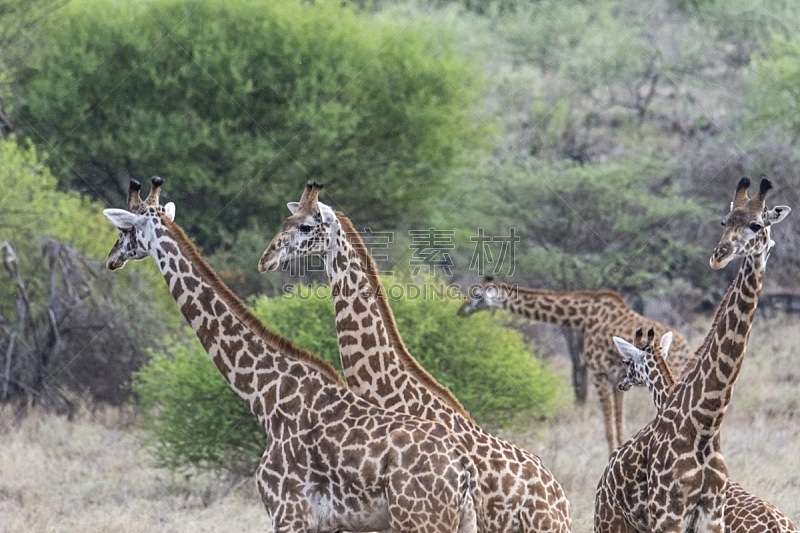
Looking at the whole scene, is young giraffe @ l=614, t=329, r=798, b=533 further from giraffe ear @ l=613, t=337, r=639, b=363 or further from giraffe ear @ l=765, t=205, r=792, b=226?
giraffe ear @ l=765, t=205, r=792, b=226

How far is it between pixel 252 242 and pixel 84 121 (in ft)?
12.2

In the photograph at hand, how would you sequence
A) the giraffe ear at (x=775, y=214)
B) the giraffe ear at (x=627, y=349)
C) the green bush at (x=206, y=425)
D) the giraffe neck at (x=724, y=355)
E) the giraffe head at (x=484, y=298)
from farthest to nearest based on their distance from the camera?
1. the giraffe head at (x=484, y=298)
2. the green bush at (x=206, y=425)
3. the giraffe ear at (x=627, y=349)
4. the giraffe neck at (x=724, y=355)
5. the giraffe ear at (x=775, y=214)

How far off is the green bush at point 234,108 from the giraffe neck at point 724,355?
13.3 m

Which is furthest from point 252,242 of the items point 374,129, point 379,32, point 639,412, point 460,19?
point 460,19

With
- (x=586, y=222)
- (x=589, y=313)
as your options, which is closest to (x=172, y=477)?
(x=589, y=313)

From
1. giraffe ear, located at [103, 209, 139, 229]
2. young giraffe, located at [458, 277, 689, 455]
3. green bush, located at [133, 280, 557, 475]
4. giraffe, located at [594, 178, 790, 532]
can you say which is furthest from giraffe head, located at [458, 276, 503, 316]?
giraffe ear, located at [103, 209, 139, 229]

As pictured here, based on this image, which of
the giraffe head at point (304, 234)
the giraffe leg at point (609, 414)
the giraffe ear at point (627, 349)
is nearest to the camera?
the giraffe head at point (304, 234)

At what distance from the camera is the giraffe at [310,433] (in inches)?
268

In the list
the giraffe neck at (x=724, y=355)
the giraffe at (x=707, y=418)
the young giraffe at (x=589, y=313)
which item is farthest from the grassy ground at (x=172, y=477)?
the giraffe neck at (x=724, y=355)

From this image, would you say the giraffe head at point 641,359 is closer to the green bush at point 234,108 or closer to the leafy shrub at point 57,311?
the leafy shrub at point 57,311

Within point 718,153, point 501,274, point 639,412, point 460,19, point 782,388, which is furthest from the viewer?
point 460,19

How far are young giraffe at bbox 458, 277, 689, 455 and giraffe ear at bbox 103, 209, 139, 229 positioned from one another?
613 centimetres

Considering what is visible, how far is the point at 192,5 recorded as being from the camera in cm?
2153

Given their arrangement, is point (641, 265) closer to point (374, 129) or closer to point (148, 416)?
point (374, 129)
